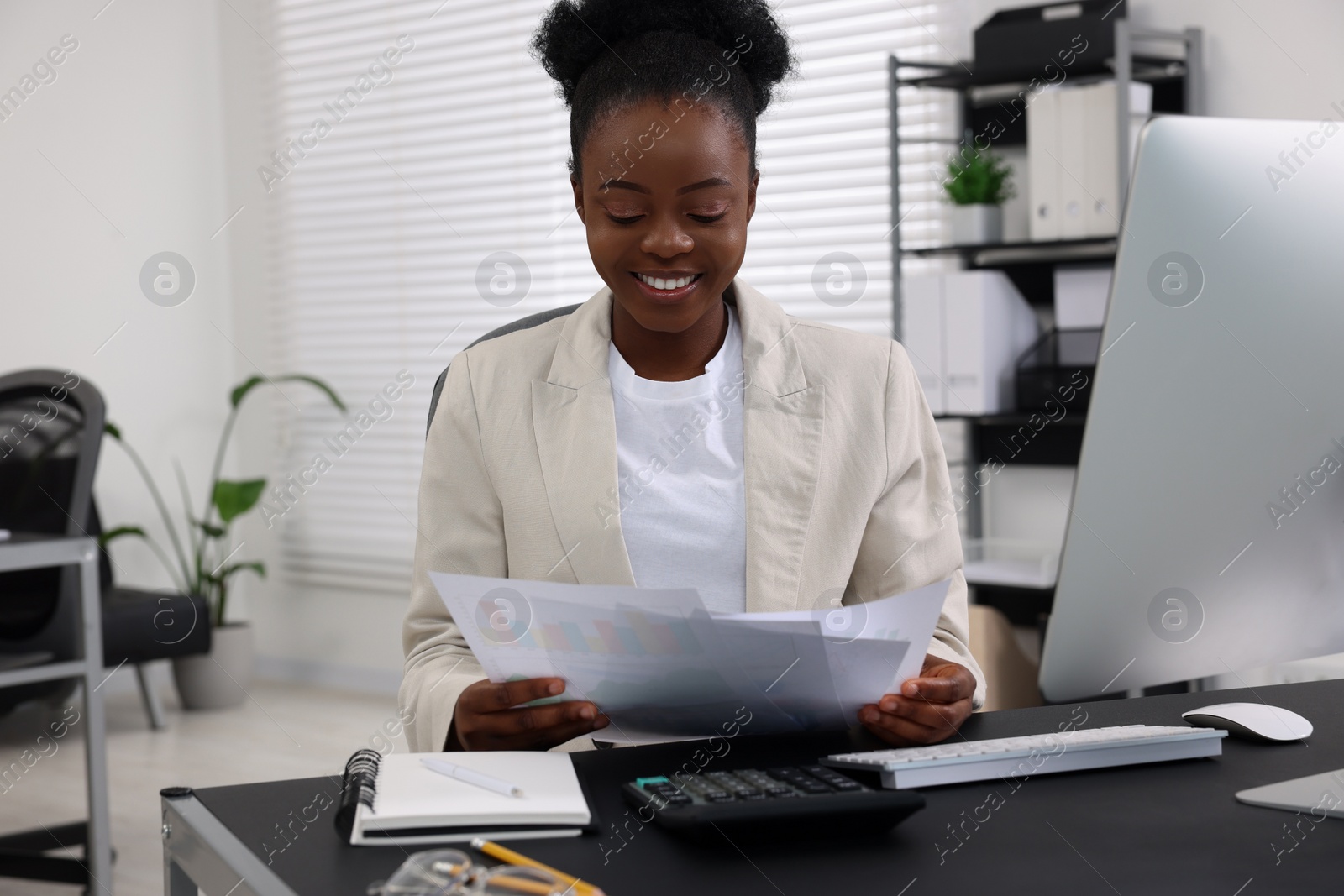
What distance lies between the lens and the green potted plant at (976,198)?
293 cm

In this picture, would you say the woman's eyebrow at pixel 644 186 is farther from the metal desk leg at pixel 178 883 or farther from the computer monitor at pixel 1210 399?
the metal desk leg at pixel 178 883

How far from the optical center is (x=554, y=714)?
0.93 metres

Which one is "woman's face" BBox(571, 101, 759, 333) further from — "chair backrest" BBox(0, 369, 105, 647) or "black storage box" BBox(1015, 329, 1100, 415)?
"chair backrest" BBox(0, 369, 105, 647)

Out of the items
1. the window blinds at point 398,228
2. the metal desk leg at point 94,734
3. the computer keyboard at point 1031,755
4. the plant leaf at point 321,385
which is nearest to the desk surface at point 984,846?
the computer keyboard at point 1031,755

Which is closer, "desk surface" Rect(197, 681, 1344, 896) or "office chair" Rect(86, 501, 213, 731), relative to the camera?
"desk surface" Rect(197, 681, 1344, 896)

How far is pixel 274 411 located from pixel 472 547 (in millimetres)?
3737

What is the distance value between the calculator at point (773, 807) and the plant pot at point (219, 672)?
3.80m

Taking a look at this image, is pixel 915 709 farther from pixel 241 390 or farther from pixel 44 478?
pixel 241 390

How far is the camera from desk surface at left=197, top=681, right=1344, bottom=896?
667 mm

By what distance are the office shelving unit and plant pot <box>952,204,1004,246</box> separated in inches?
1.0

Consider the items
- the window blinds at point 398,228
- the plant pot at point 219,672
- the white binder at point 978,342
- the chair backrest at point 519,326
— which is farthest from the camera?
the plant pot at point 219,672

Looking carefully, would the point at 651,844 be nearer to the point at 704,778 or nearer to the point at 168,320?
the point at 704,778

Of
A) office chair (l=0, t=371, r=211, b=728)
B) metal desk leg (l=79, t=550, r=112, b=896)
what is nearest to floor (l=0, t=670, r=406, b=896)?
metal desk leg (l=79, t=550, r=112, b=896)

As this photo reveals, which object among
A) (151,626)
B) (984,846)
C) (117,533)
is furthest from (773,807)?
(117,533)
